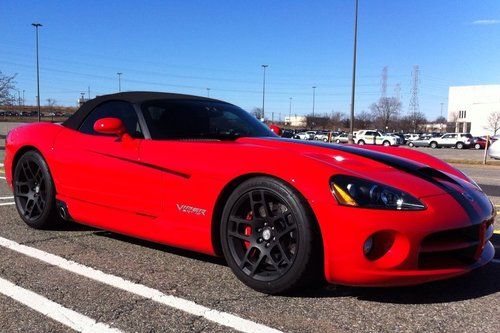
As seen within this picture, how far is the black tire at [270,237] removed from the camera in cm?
290

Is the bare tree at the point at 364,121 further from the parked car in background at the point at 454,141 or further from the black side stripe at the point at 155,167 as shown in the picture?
the black side stripe at the point at 155,167

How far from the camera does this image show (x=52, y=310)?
2.83 metres

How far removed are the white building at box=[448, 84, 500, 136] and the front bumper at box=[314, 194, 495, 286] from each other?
9111cm

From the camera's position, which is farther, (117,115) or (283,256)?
(117,115)

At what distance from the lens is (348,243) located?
2.80 meters

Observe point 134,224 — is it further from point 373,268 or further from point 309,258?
point 373,268

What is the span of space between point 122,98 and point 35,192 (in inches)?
55.2

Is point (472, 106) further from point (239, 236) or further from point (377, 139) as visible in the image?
point (239, 236)

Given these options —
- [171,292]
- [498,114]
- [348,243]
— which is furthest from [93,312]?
[498,114]

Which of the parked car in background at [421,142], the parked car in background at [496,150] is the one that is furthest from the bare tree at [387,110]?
the parked car in background at [496,150]

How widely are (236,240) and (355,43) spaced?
26.2 m

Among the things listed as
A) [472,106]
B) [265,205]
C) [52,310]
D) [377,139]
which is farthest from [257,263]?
[472,106]

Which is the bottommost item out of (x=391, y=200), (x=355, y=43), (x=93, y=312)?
(x=93, y=312)

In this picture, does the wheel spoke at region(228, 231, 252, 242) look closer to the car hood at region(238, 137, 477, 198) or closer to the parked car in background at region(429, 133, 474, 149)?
the car hood at region(238, 137, 477, 198)
